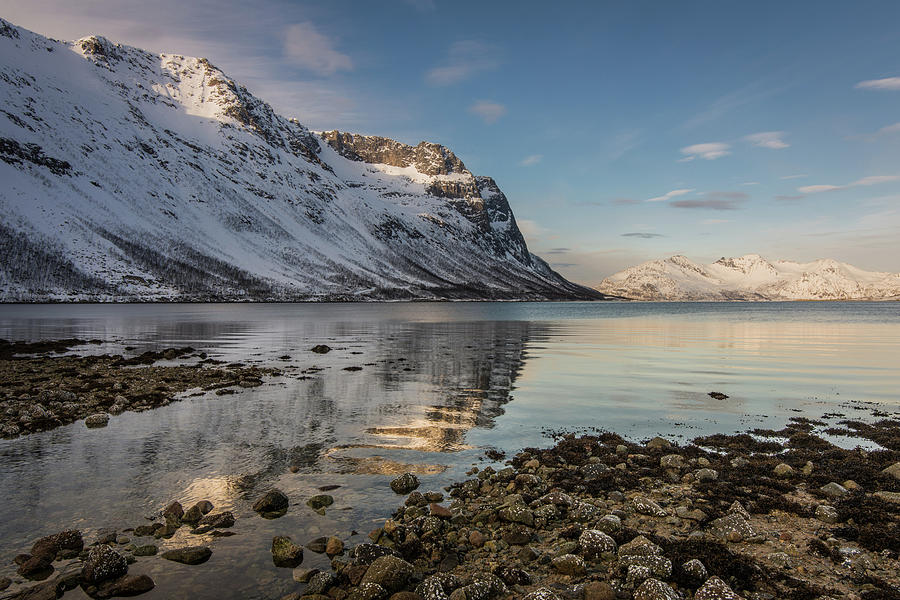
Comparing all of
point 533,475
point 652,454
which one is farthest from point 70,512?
point 652,454

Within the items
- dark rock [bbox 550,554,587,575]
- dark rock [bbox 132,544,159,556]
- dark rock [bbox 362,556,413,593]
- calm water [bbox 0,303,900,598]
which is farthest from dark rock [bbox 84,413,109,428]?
dark rock [bbox 550,554,587,575]

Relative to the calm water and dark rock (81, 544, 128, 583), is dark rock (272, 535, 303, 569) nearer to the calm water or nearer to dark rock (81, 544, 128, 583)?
the calm water

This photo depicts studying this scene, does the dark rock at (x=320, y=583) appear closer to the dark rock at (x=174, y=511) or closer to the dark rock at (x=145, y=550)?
the dark rock at (x=145, y=550)

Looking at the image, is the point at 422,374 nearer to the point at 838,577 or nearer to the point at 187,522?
the point at 187,522

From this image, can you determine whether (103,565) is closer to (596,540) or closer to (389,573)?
(389,573)

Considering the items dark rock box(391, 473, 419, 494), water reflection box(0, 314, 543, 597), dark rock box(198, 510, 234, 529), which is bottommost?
water reflection box(0, 314, 543, 597)

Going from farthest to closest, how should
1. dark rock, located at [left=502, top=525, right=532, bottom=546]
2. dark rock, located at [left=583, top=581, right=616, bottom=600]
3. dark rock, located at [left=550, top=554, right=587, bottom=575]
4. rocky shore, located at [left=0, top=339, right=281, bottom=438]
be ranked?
1. rocky shore, located at [left=0, top=339, right=281, bottom=438]
2. dark rock, located at [left=502, top=525, right=532, bottom=546]
3. dark rock, located at [left=550, top=554, right=587, bottom=575]
4. dark rock, located at [left=583, top=581, right=616, bottom=600]

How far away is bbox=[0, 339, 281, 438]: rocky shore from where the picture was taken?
2094cm

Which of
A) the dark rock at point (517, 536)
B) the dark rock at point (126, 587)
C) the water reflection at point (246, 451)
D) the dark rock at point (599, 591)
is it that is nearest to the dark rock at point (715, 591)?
the dark rock at point (599, 591)

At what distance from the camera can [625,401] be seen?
26.3m

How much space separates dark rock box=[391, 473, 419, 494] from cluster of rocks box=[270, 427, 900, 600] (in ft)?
0.14

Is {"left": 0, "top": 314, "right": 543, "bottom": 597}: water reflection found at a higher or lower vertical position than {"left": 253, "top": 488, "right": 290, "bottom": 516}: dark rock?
lower

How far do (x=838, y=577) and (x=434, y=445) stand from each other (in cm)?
1169

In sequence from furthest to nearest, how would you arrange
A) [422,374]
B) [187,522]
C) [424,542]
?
[422,374]
[187,522]
[424,542]
